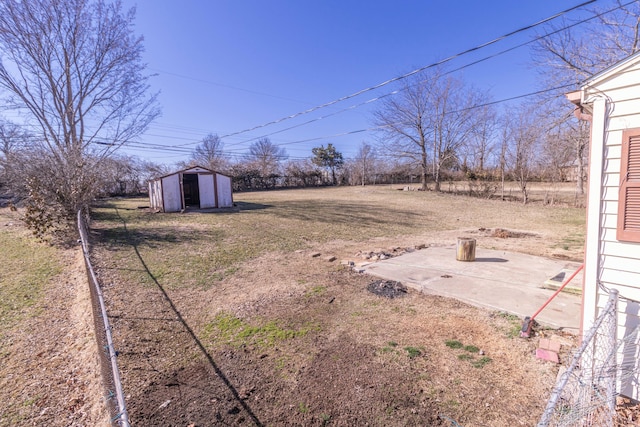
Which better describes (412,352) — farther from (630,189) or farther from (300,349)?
(630,189)

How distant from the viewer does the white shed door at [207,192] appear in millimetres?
15219

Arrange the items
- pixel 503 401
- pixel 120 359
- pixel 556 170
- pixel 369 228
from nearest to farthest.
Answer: pixel 503 401, pixel 120 359, pixel 369 228, pixel 556 170

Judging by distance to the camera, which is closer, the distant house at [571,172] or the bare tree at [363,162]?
the distant house at [571,172]

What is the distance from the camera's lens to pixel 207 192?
15414mm

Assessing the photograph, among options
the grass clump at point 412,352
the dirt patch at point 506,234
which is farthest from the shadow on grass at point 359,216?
the grass clump at point 412,352

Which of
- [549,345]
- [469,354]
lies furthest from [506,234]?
[469,354]

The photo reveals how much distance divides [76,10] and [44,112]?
4544mm

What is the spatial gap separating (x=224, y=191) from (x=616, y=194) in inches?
622

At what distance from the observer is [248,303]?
409 cm

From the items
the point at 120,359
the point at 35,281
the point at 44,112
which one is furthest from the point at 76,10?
the point at 120,359

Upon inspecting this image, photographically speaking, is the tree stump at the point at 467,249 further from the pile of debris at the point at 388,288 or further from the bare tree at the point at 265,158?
the bare tree at the point at 265,158

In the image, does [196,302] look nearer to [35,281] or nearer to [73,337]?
[73,337]

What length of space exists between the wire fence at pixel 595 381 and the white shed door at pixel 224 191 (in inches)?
612

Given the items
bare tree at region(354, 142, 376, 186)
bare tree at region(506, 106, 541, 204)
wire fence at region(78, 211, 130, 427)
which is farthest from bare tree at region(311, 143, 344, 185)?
wire fence at region(78, 211, 130, 427)
